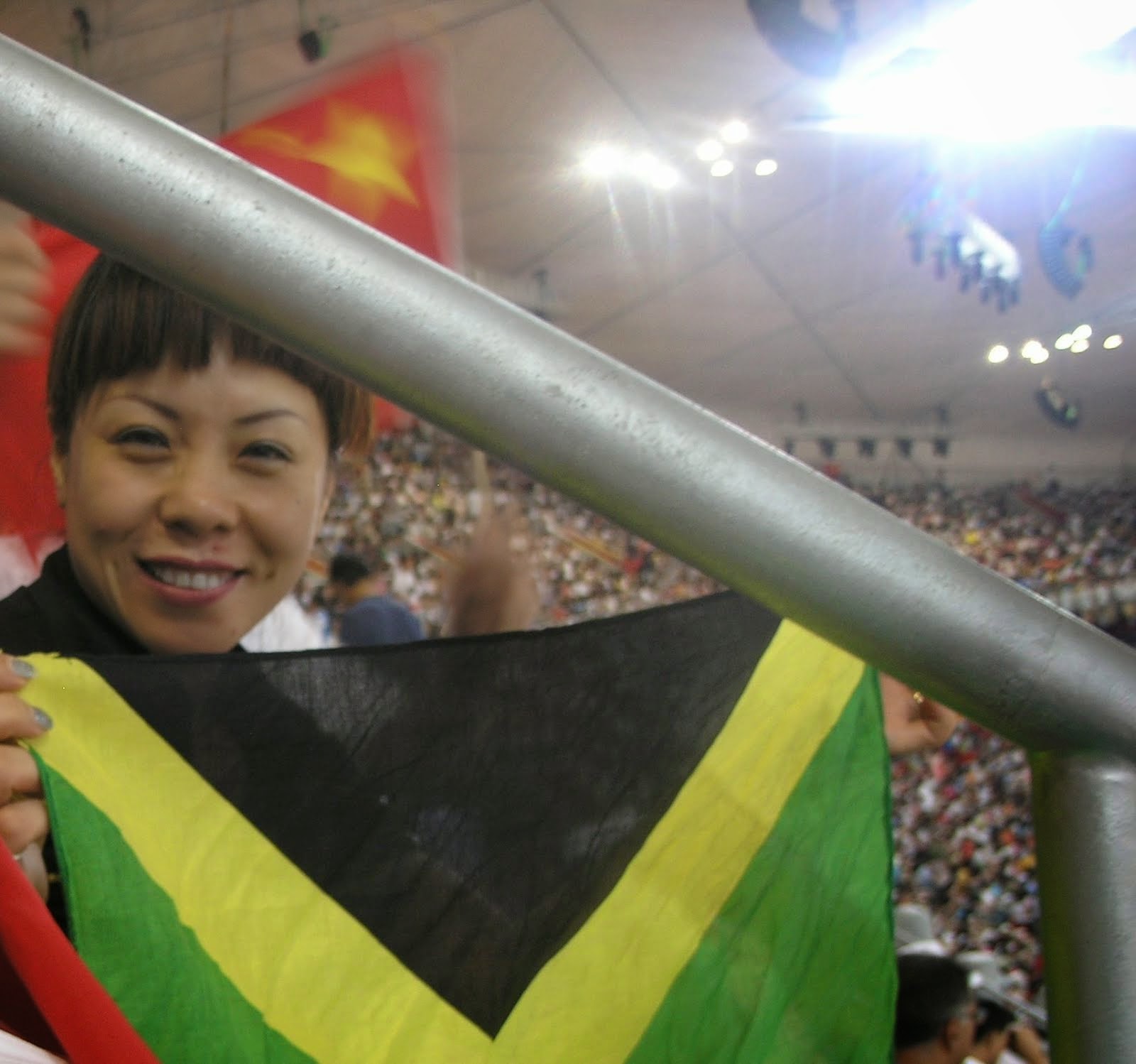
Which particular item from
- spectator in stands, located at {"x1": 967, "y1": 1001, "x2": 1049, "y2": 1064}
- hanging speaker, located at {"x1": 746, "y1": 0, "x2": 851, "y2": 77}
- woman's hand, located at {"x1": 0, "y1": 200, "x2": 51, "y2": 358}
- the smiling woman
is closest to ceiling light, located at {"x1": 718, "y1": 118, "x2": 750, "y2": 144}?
hanging speaker, located at {"x1": 746, "y1": 0, "x2": 851, "y2": 77}

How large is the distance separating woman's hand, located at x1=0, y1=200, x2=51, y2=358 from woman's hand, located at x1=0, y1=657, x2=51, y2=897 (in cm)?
32

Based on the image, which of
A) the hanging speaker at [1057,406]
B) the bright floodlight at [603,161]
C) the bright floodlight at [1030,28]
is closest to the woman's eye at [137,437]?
the bright floodlight at [1030,28]

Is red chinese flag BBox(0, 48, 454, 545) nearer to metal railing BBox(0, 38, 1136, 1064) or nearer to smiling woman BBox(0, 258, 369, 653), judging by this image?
smiling woman BBox(0, 258, 369, 653)

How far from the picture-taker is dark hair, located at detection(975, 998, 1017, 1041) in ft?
6.50

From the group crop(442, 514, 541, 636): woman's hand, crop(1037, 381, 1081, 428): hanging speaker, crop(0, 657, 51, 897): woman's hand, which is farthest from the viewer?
crop(1037, 381, 1081, 428): hanging speaker

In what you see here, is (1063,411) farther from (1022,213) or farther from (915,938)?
(915,938)

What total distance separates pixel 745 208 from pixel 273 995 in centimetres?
728

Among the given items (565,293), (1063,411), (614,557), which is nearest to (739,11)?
(565,293)

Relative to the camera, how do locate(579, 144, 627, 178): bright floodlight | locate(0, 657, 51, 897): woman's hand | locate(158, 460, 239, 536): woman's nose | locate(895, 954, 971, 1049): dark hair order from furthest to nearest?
locate(579, 144, 627, 178): bright floodlight → locate(895, 954, 971, 1049): dark hair → locate(158, 460, 239, 536): woman's nose → locate(0, 657, 51, 897): woman's hand

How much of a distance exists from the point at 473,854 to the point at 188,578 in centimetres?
25

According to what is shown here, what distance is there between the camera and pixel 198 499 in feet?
2.13

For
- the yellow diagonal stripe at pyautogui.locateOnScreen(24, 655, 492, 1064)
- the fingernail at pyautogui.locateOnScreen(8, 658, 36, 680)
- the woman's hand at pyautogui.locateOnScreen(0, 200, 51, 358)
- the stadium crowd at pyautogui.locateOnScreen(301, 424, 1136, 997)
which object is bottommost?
the yellow diagonal stripe at pyautogui.locateOnScreen(24, 655, 492, 1064)

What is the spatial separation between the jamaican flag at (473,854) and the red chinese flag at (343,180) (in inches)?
14.7

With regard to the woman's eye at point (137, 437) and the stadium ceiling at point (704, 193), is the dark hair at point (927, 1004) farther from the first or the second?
the stadium ceiling at point (704, 193)
